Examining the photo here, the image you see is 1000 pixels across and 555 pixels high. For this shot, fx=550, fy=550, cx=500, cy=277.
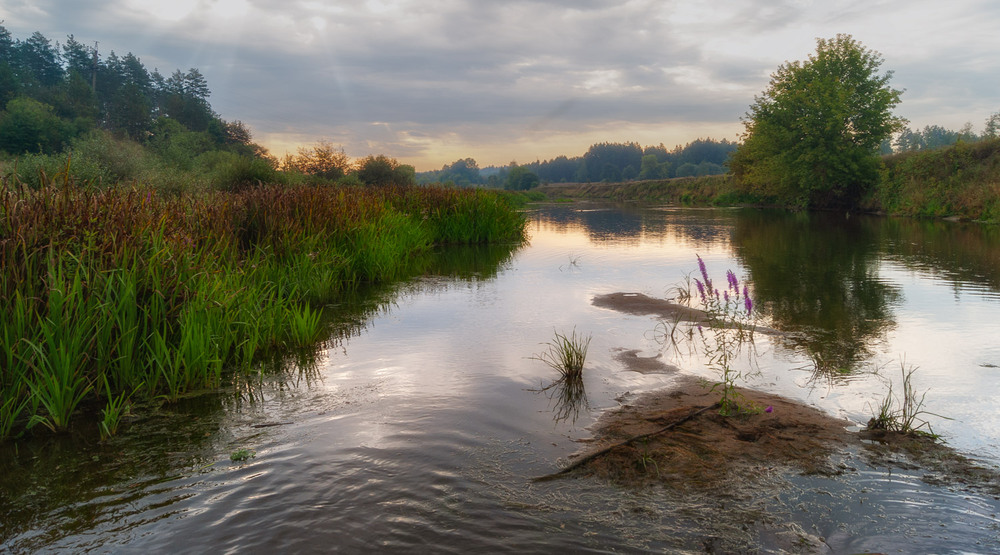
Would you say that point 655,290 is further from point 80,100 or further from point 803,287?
point 80,100

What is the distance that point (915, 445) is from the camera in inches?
168

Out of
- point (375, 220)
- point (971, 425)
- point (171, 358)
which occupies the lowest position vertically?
point (971, 425)

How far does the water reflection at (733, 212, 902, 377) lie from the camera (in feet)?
23.9

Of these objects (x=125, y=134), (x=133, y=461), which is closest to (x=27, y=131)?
(x=125, y=134)

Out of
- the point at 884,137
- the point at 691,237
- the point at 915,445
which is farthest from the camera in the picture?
the point at 884,137

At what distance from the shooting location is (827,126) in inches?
1560

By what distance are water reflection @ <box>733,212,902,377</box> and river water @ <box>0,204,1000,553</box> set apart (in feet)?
0.27

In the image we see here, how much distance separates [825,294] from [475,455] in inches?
374

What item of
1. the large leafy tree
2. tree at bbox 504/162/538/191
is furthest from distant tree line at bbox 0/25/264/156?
tree at bbox 504/162/538/191

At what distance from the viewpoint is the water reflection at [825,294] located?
7.29 metres

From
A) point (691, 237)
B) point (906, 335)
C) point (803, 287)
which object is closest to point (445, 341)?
point (906, 335)

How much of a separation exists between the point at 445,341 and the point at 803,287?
830 cm

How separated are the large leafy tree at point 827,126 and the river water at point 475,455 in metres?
35.1

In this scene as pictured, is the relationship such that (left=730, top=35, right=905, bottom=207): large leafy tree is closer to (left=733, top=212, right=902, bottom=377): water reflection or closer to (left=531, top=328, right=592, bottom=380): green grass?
(left=733, top=212, right=902, bottom=377): water reflection
